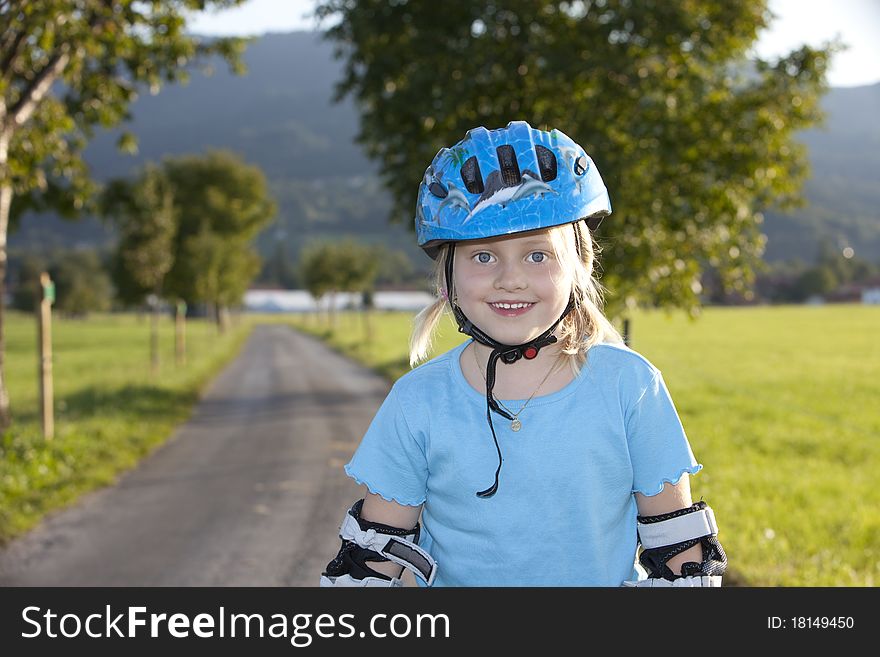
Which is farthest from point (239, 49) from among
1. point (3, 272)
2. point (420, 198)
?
point (420, 198)

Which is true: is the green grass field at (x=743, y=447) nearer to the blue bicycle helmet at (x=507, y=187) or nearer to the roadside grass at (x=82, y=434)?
the roadside grass at (x=82, y=434)

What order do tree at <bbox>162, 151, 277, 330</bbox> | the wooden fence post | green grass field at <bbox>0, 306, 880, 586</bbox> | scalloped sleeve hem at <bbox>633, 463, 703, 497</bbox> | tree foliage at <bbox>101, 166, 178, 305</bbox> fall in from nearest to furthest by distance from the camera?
scalloped sleeve hem at <bbox>633, 463, 703, 497</bbox>
green grass field at <bbox>0, 306, 880, 586</bbox>
the wooden fence post
tree foliage at <bbox>101, 166, 178, 305</bbox>
tree at <bbox>162, 151, 277, 330</bbox>

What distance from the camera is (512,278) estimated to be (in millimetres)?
2424

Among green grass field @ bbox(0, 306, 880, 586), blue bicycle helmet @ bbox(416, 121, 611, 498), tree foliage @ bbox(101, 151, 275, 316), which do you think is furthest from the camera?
tree foliage @ bbox(101, 151, 275, 316)

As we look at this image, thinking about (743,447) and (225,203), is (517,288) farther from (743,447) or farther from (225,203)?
(225,203)

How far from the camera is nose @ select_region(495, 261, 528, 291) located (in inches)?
95.4

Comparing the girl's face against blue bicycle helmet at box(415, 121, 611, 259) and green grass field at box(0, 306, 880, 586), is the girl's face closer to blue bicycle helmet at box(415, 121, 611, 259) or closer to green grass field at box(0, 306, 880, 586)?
blue bicycle helmet at box(415, 121, 611, 259)

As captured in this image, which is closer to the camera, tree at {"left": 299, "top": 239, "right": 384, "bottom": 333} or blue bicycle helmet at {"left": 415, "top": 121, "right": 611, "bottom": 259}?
blue bicycle helmet at {"left": 415, "top": 121, "right": 611, "bottom": 259}

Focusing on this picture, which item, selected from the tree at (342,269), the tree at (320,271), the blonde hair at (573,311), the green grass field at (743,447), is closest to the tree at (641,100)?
the green grass field at (743,447)

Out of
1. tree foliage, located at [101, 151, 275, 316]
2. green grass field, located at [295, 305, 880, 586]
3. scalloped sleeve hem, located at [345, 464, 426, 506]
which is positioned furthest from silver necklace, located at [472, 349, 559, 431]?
tree foliage, located at [101, 151, 275, 316]

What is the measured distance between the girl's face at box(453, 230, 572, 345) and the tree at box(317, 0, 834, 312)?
Result: 8.42 m

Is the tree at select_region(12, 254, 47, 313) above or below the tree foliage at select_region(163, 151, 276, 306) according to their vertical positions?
below

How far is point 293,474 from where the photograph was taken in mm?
11203
